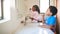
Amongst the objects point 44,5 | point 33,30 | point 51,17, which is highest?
point 44,5

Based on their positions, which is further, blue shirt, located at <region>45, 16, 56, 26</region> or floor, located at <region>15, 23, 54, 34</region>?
blue shirt, located at <region>45, 16, 56, 26</region>

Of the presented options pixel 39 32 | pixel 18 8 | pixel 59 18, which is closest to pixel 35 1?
pixel 18 8

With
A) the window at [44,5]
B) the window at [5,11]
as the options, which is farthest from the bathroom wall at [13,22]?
the window at [44,5]

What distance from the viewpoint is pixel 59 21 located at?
4.80 feet

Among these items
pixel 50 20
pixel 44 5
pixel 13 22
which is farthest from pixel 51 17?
pixel 13 22

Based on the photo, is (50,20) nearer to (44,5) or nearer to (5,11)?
(44,5)

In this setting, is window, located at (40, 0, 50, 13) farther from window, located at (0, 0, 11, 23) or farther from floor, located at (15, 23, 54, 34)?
window, located at (0, 0, 11, 23)

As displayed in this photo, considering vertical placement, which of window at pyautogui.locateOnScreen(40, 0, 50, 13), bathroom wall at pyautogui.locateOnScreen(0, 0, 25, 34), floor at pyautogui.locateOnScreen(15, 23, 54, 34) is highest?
window at pyautogui.locateOnScreen(40, 0, 50, 13)

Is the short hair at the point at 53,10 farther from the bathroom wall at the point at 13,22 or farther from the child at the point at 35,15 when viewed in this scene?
the bathroom wall at the point at 13,22

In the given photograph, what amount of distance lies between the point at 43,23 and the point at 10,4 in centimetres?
38

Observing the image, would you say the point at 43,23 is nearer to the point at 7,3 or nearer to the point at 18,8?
the point at 18,8

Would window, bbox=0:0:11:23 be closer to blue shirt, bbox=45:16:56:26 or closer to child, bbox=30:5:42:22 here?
child, bbox=30:5:42:22

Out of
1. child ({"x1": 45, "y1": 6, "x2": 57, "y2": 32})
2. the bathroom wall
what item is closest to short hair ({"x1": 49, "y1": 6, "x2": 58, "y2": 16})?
child ({"x1": 45, "y1": 6, "x2": 57, "y2": 32})

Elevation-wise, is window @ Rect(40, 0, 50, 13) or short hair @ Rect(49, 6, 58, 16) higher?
window @ Rect(40, 0, 50, 13)
